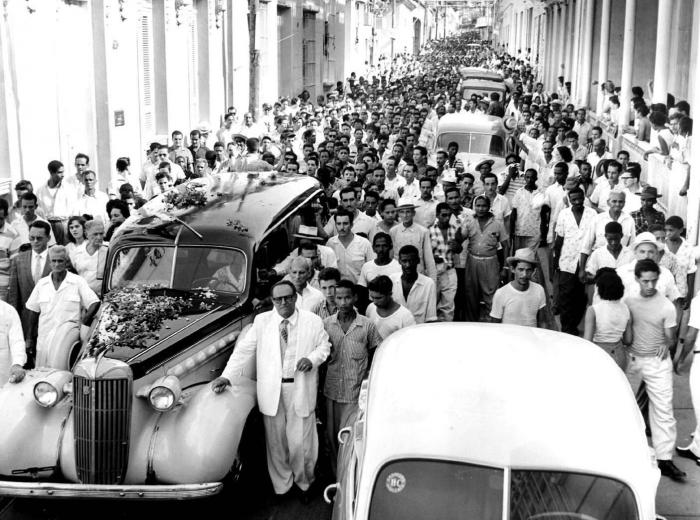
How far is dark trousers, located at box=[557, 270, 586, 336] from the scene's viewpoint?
1092 centimetres

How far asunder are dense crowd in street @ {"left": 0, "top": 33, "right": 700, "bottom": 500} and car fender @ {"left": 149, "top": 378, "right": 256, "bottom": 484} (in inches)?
8.5

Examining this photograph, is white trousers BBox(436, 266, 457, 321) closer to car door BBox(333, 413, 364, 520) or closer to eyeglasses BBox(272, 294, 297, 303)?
eyeglasses BBox(272, 294, 297, 303)

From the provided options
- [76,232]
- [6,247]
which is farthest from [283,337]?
[6,247]

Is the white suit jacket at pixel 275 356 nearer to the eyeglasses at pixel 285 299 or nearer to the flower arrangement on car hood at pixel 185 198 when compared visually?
the eyeglasses at pixel 285 299

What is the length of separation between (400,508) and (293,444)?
273cm

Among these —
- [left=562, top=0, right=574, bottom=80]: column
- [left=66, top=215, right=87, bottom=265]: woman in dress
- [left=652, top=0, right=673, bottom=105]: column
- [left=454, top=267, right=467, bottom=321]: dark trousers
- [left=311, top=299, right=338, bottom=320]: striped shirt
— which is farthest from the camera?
[left=562, top=0, right=574, bottom=80]: column

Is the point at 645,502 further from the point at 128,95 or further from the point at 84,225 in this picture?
the point at 128,95

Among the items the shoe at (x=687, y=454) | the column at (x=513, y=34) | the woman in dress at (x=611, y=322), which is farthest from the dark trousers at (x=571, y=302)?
the column at (x=513, y=34)

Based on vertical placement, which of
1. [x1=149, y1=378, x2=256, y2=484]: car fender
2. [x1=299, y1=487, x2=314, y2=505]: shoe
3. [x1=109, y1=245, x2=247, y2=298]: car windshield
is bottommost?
[x1=299, y1=487, x2=314, y2=505]: shoe

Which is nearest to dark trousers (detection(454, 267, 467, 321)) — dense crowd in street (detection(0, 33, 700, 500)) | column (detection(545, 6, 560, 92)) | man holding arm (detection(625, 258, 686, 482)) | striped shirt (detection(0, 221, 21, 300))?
dense crowd in street (detection(0, 33, 700, 500))

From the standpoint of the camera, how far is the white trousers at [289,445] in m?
7.46

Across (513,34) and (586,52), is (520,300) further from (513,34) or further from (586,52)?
(513,34)

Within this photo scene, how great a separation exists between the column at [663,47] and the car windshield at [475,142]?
9.80 ft

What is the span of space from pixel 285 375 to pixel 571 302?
4566mm
